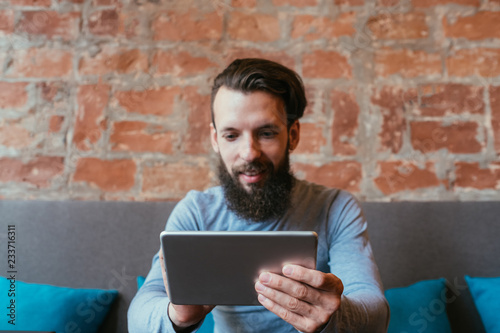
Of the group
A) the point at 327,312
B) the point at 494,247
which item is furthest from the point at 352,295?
the point at 494,247

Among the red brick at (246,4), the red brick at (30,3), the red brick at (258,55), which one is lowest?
the red brick at (258,55)

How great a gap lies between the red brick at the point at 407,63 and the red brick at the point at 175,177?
82 cm

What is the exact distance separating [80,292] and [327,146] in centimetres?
102

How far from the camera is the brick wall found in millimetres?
1541

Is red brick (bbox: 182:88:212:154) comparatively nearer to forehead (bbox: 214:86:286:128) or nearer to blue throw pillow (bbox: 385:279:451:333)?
forehead (bbox: 214:86:286:128)

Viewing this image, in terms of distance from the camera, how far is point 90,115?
5.31ft

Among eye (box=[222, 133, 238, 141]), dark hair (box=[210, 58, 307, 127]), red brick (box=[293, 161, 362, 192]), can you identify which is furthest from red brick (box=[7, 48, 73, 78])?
red brick (box=[293, 161, 362, 192])

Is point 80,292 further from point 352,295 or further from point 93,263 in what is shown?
point 352,295

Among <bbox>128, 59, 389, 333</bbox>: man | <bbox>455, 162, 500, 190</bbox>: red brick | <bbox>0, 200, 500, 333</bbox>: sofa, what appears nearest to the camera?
<bbox>128, 59, 389, 333</bbox>: man

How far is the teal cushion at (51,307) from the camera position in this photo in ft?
3.80

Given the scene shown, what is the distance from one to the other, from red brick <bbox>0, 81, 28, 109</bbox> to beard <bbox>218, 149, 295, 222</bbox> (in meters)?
1.04

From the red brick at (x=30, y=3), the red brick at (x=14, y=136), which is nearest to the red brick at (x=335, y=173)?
the red brick at (x=14, y=136)

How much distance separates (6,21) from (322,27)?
1328mm

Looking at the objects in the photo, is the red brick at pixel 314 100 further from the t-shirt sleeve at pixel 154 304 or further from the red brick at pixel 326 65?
the t-shirt sleeve at pixel 154 304
